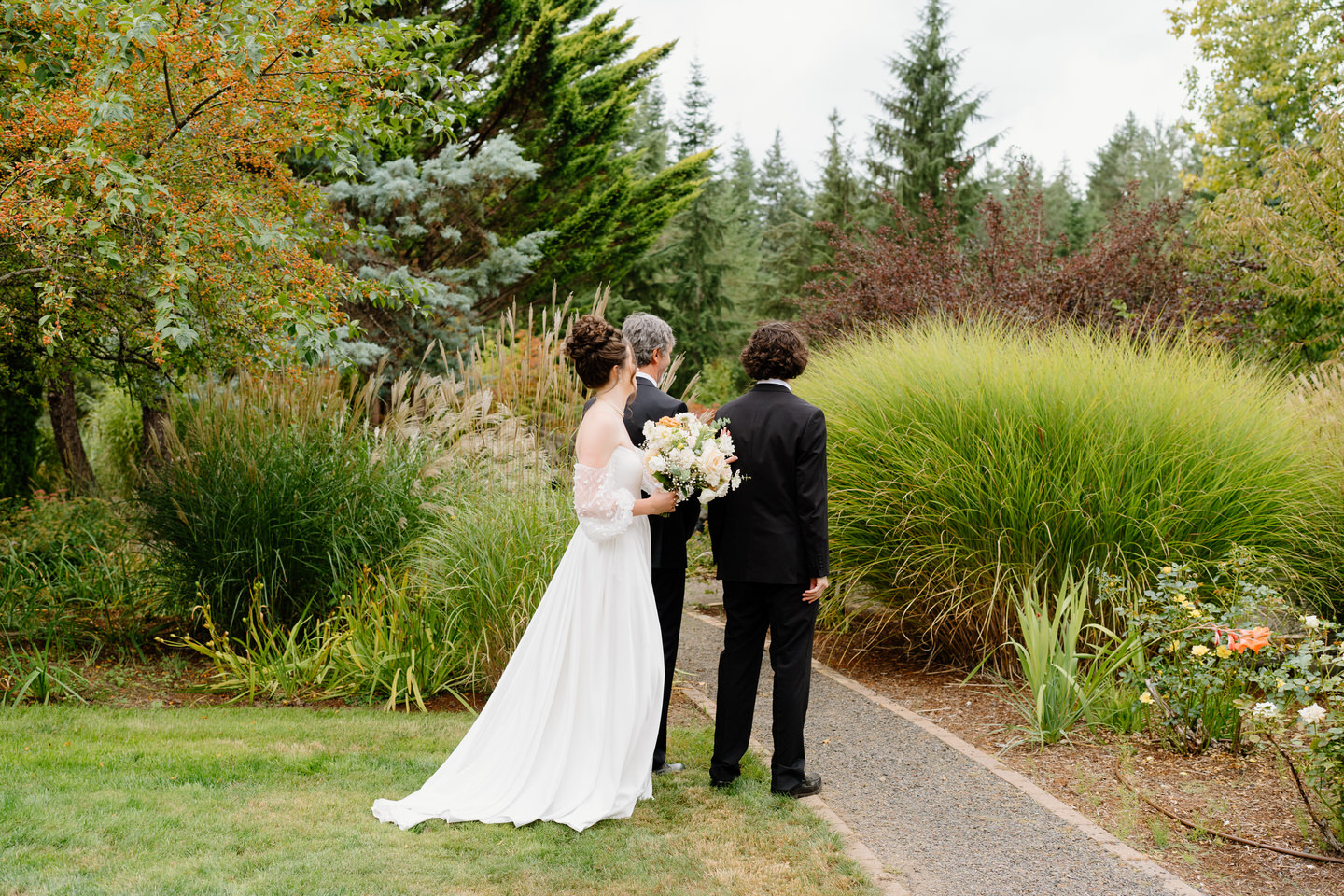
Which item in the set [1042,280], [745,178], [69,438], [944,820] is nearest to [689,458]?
[944,820]

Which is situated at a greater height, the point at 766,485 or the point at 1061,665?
the point at 766,485

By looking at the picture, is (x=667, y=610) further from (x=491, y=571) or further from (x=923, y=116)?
(x=923, y=116)

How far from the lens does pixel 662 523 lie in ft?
13.5

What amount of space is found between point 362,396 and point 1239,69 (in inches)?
781

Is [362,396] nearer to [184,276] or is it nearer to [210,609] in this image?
[210,609]

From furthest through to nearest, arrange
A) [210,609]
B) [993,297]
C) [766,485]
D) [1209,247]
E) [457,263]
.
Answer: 1. [457,263]
2. [1209,247]
3. [993,297]
4. [210,609]
5. [766,485]

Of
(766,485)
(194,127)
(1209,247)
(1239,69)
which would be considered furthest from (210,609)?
(1239,69)

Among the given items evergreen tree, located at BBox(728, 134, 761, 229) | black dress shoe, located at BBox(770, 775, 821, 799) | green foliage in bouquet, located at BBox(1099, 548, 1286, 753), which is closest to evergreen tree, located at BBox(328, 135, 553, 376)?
black dress shoe, located at BBox(770, 775, 821, 799)

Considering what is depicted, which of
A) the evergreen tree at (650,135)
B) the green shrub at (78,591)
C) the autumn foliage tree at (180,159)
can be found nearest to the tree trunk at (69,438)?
the green shrub at (78,591)

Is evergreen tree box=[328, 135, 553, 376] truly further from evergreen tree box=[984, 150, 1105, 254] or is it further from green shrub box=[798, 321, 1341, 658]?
evergreen tree box=[984, 150, 1105, 254]

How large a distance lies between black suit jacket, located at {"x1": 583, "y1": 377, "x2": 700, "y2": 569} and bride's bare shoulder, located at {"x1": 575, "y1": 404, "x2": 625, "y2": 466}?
0.36 m

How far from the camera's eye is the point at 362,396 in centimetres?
696

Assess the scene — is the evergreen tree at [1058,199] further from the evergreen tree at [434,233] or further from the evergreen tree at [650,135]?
the evergreen tree at [434,233]

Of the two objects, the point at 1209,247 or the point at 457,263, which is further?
the point at 457,263
